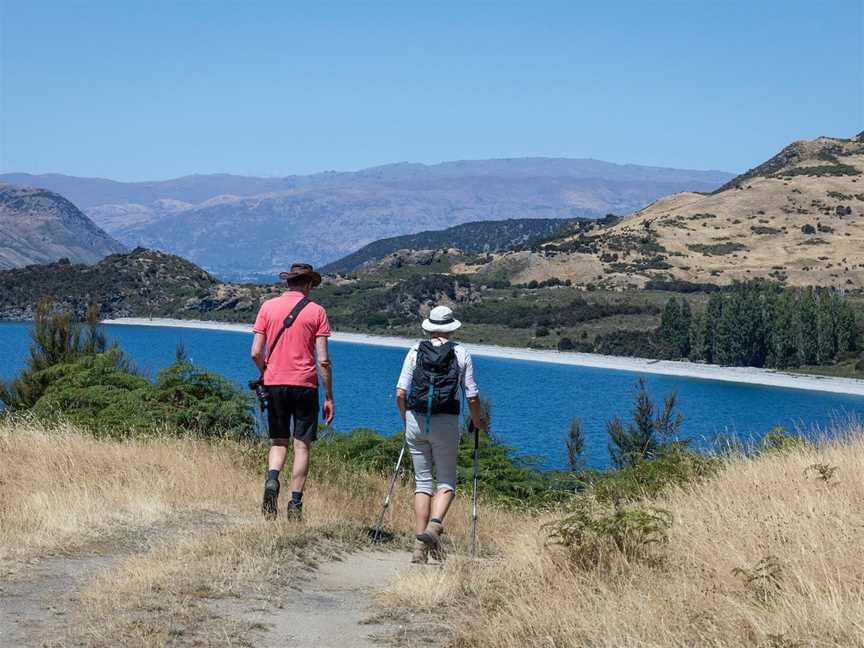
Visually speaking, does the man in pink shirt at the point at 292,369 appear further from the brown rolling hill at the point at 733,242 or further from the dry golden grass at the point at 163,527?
the brown rolling hill at the point at 733,242

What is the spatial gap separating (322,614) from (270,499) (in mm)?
2634

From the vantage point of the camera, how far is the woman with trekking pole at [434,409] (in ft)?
28.3

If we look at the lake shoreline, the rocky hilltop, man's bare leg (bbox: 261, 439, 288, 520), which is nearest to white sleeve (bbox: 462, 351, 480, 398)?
man's bare leg (bbox: 261, 439, 288, 520)

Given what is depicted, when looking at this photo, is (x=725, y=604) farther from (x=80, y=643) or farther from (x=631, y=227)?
(x=631, y=227)

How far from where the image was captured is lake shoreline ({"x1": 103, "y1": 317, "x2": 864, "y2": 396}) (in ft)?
300

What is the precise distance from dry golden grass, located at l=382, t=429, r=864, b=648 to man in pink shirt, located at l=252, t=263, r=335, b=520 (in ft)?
6.26

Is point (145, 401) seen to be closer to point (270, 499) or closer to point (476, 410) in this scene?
point (270, 499)

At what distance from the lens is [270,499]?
9.38 m

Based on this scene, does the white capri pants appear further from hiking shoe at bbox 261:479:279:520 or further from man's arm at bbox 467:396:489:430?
hiking shoe at bbox 261:479:279:520

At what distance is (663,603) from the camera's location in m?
6.06

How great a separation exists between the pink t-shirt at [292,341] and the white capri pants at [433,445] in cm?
109

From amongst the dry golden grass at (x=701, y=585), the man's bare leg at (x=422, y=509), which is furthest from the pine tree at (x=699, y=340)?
the man's bare leg at (x=422, y=509)

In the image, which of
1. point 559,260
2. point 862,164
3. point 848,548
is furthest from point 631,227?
point 848,548

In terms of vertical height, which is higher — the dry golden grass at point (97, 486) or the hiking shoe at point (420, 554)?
the dry golden grass at point (97, 486)
